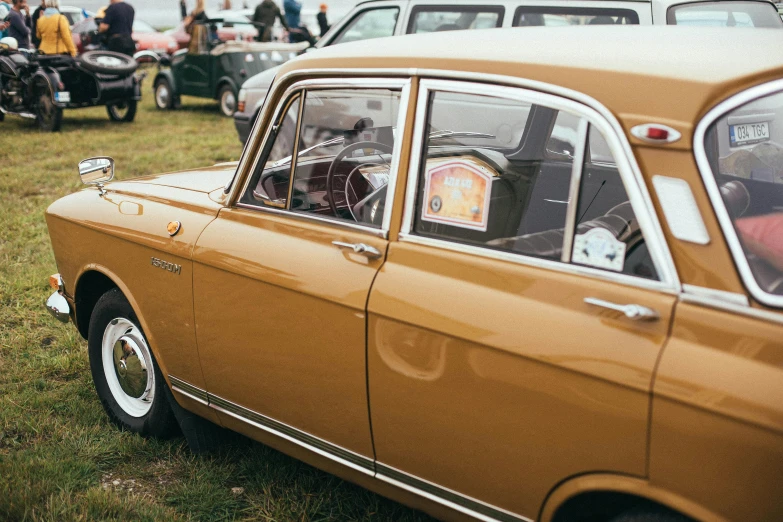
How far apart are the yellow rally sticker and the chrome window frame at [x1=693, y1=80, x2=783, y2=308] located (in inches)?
24.6

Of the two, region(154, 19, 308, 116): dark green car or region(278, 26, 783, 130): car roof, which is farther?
region(154, 19, 308, 116): dark green car

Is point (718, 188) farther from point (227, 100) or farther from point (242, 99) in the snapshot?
point (227, 100)

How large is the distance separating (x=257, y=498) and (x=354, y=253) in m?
1.24

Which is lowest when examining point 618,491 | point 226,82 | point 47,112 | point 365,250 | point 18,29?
point 47,112

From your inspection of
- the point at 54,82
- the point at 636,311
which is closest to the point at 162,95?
the point at 54,82

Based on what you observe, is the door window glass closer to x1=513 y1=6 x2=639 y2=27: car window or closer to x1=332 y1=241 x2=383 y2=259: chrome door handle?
x1=332 y1=241 x2=383 y2=259: chrome door handle

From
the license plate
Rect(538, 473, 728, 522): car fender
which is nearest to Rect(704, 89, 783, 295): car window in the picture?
the license plate

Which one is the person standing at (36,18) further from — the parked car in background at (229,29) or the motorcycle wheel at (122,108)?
the parked car in background at (229,29)

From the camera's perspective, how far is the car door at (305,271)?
8.07 ft

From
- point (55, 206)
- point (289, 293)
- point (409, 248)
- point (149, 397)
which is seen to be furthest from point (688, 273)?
point (55, 206)

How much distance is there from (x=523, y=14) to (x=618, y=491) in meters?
5.21

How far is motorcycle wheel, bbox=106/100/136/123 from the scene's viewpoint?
42.0 feet

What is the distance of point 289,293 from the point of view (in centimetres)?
257

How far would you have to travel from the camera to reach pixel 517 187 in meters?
2.36
